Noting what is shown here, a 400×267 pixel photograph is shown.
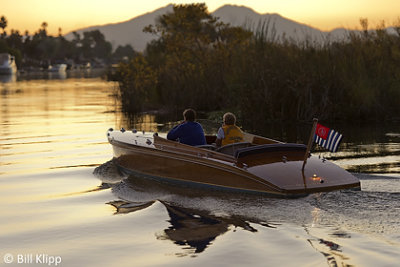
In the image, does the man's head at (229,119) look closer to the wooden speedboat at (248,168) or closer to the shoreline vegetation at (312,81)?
the wooden speedboat at (248,168)

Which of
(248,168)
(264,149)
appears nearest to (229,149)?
(264,149)

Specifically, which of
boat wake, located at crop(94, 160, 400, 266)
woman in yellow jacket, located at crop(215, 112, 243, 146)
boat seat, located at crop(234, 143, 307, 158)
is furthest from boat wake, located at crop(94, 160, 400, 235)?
woman in yellow jacket, located at crop(215, 112, 243, 146)

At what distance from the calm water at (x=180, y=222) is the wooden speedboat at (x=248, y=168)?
179mm

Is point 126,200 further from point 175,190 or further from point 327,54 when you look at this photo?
point 327,54

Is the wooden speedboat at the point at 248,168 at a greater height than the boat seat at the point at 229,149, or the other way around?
the boat seat at the point at 229,149

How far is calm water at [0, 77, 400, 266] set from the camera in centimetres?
750

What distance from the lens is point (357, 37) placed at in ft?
78.6

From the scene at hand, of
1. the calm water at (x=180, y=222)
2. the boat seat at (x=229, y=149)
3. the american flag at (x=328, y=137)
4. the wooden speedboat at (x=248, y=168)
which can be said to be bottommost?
the calm water at (x=180, y=222)

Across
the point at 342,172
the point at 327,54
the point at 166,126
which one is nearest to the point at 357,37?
the point at 327,54

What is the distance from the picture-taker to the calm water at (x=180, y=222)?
7.50 m

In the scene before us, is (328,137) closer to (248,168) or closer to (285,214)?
(248,168)

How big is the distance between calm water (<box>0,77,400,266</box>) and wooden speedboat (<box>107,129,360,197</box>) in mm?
179

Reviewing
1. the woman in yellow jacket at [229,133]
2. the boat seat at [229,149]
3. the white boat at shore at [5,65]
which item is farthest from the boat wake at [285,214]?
the white boat at shore at [5,65]

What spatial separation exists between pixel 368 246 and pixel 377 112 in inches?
605
